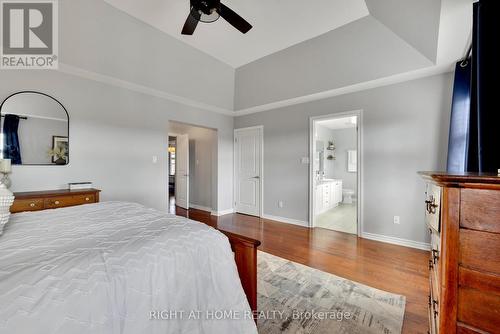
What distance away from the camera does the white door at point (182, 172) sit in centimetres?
550

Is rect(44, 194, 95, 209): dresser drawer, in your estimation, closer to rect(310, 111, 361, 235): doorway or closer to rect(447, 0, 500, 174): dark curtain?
rect(310, 111, 361, 235): doorway

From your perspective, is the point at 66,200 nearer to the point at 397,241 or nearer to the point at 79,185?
the point at 79,185

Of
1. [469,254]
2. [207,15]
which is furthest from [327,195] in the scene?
[469,254]

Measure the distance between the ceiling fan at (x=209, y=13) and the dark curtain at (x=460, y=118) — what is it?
252 centimetres

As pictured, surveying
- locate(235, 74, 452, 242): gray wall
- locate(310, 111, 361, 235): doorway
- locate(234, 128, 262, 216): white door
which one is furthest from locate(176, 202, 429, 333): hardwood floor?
locate(234, 128, 262, 216): white door

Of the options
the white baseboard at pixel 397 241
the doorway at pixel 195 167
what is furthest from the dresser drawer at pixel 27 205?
the white baseboard at pixel 397 241

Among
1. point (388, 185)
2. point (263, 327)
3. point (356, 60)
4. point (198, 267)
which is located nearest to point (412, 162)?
point (388, 185)

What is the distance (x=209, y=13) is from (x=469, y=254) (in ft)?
8.64

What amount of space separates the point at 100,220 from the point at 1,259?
1.85ft

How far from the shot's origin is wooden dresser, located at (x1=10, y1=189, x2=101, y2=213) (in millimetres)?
2223

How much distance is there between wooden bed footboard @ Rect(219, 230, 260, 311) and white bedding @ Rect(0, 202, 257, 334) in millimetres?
162

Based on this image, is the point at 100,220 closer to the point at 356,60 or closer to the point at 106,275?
the point at 106,275

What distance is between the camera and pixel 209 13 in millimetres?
2127

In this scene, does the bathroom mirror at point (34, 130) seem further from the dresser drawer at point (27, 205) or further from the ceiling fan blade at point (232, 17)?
the ceiling fan blade at point (232, 17)
